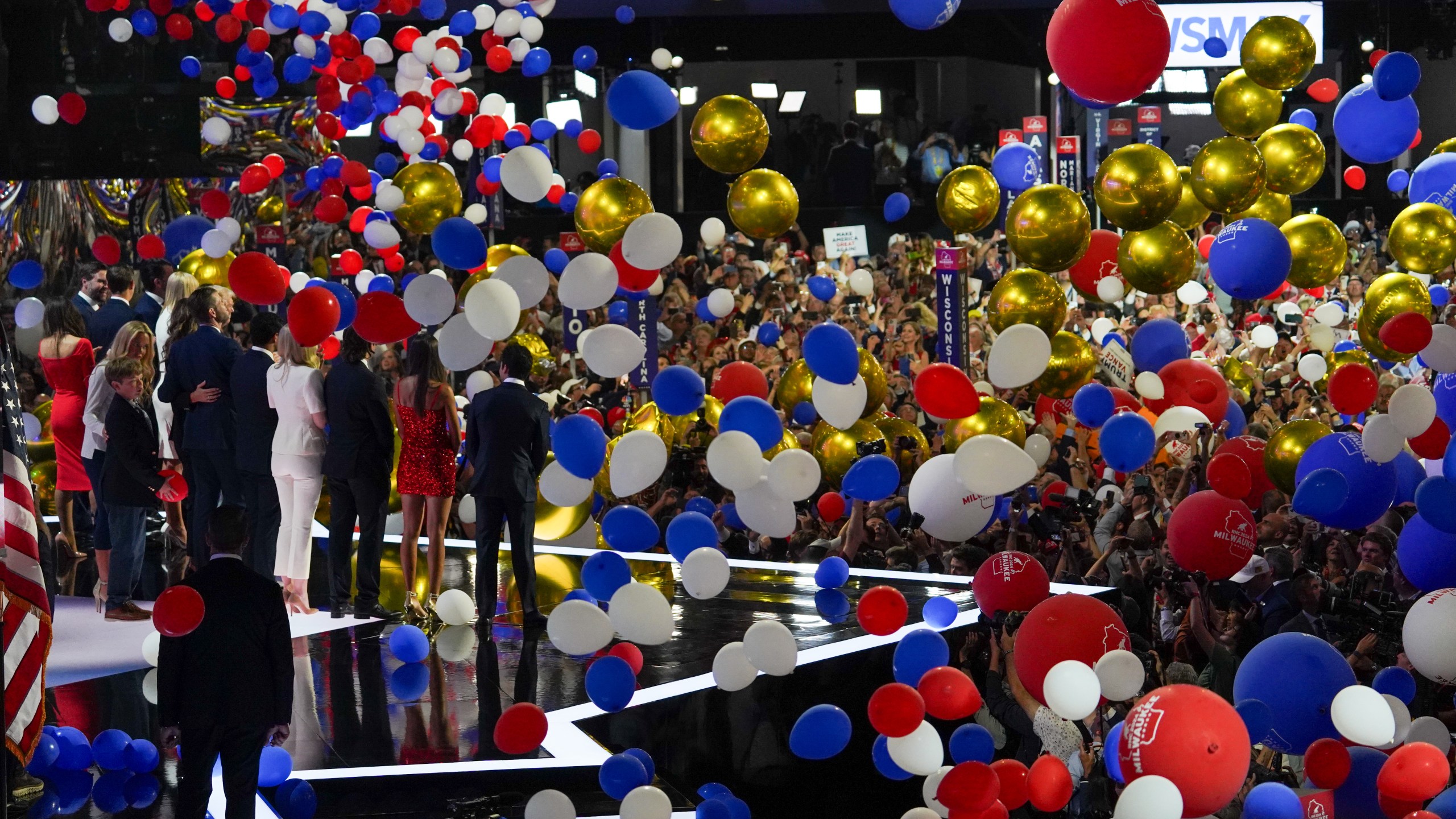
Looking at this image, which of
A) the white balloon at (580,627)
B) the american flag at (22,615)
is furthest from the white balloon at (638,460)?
the american flag at (22,615)

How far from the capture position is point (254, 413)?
21.2 ft

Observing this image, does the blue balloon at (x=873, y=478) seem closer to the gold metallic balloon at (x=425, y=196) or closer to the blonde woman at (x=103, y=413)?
the gold metallic balloon at (x=425, y=196)

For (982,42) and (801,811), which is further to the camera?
(982,42)

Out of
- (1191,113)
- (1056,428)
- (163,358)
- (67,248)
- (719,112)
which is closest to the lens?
(719,112)

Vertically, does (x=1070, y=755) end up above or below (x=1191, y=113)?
below

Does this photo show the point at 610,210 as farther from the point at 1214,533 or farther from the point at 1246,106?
the point at 1214,533

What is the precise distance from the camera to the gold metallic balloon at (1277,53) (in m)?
4.65

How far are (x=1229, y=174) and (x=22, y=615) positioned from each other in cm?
365

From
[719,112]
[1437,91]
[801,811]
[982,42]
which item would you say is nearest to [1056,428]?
[801,811]

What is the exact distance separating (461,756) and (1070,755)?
199 cm

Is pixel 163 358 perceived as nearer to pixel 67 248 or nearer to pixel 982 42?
pixel 67 248

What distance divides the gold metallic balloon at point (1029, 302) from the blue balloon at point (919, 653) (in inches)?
39.6

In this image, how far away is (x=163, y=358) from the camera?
719cm

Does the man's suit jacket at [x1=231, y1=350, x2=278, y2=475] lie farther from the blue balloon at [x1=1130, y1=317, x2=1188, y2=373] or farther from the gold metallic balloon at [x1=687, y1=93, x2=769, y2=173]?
the blue balloon at [x1=1130, y1=317, x2=1188, y2=373]
